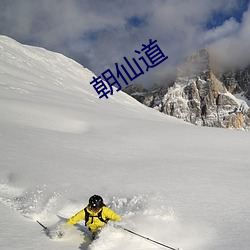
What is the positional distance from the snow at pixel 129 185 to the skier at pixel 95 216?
22cm

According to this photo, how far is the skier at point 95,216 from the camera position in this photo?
5.65 meters

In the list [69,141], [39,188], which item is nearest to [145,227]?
[39,188]

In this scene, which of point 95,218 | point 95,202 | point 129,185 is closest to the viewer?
point 95,202

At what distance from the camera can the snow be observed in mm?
5352

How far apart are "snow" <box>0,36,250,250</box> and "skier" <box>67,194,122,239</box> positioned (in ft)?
0.71

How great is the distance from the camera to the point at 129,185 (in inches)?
309

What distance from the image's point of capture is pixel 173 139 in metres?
13.9

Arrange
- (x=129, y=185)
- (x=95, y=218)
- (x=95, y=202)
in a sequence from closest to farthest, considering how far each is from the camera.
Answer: (x=95, y=202) → (x=95, y=218) → (x=129, y=185)

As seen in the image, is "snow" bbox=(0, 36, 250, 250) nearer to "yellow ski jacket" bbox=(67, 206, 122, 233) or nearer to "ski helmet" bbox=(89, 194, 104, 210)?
"yellow ski jacket" bbox=(67, 206, 122, 233)

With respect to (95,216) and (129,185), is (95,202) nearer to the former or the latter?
(95,216)

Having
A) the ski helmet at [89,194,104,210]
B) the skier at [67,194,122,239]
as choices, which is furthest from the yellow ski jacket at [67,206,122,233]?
the ski helmet at [89,194,104,210]

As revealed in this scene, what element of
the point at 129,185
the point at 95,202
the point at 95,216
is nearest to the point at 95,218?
the point at 95,216

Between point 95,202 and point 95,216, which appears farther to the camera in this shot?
point 95,216

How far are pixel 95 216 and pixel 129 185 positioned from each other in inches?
87.1
